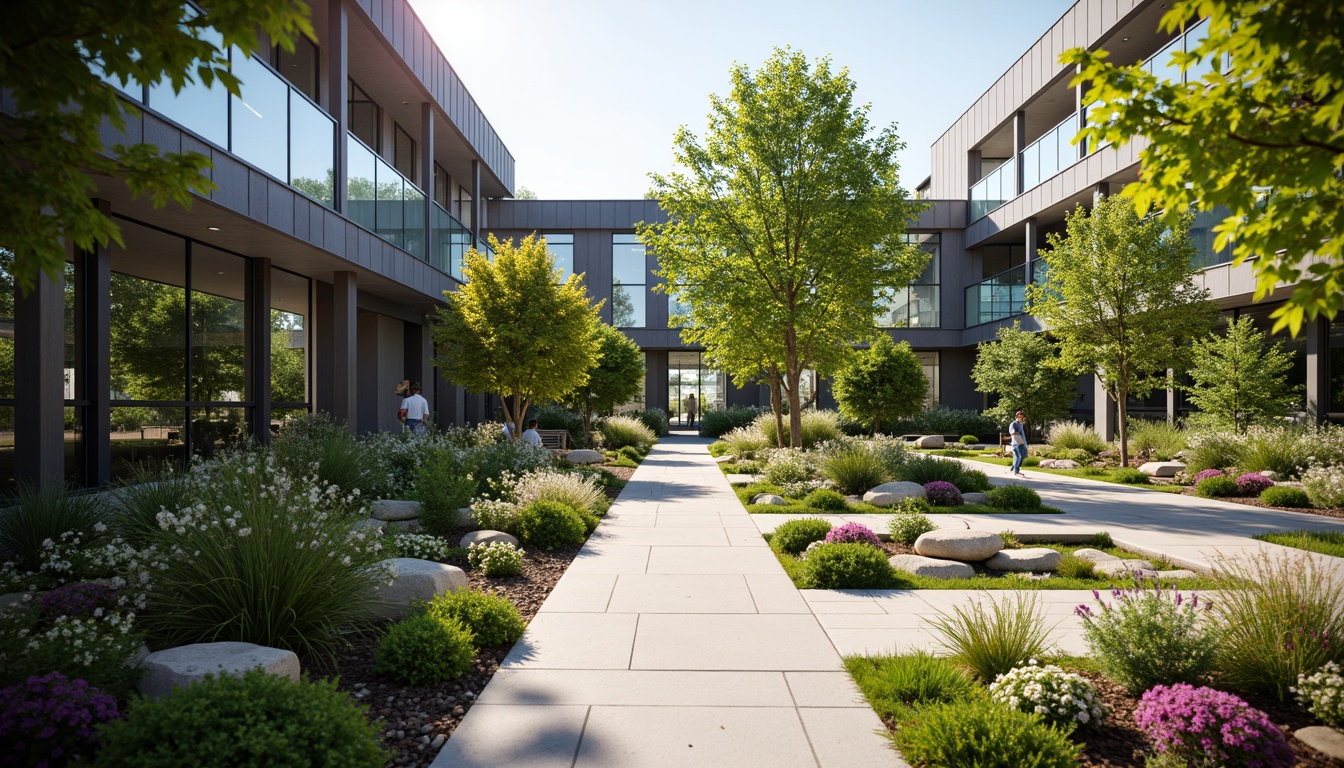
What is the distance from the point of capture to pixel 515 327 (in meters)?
15.8

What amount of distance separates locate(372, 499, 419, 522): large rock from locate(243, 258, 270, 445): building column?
15.6 feet

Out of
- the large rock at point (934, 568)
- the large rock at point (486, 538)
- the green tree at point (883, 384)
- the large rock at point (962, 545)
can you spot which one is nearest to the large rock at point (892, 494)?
the large rock at point (962, 545)

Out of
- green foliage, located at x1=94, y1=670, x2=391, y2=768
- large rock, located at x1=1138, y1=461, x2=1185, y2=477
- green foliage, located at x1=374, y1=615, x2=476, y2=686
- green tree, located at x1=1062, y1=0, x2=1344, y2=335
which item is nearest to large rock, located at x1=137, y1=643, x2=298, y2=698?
green foliage, located at x1=94, y1=670, x2=391, y2=768

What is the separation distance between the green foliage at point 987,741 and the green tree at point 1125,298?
1697 cm

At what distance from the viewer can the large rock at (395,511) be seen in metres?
9.73

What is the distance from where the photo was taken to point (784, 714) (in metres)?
4.25

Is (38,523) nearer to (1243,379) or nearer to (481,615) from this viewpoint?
(481,615)

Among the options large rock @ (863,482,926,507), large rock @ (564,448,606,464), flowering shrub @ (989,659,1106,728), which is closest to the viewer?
flowering shrub @ (989,659,1106,728)

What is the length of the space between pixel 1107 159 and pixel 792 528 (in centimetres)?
1865

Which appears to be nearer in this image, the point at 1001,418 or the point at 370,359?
the point at 370,359

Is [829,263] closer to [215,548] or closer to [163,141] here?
[163,141]

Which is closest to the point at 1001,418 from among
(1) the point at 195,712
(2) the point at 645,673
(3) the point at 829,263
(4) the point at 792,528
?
(3) the point at 829,263

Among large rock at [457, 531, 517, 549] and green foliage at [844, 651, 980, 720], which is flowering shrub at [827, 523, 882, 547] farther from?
green foliage at [844, 651, 980, 720]

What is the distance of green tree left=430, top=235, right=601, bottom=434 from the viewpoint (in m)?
16.1
